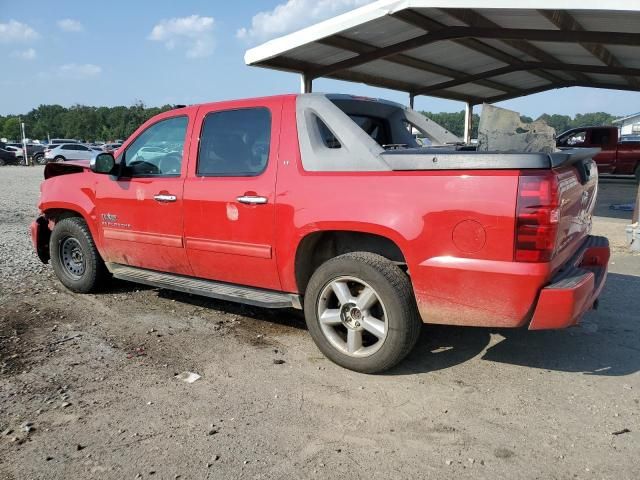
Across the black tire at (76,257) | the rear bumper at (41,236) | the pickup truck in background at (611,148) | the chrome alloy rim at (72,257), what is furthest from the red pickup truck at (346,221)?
the pickup truck in background at (611,148)

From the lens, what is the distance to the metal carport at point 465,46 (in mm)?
9281

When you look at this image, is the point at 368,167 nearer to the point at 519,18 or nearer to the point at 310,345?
the point at 310,345

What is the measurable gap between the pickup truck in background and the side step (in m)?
18.1

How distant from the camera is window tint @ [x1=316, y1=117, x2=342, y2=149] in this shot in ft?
12.7

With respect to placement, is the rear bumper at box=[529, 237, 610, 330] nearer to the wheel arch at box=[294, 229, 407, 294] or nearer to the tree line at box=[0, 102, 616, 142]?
the wheel arch at box=[294, 229, 407, 294]

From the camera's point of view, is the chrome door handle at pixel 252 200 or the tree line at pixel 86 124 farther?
the tree line at pixel 86 124

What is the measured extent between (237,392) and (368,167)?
1666 millimetres

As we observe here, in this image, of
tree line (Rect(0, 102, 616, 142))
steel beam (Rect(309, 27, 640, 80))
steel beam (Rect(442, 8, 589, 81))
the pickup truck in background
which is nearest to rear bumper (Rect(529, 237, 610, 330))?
steel beam (Rect(442, 8, 589, 81))

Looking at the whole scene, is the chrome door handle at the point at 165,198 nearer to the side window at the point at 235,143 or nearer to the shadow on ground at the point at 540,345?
the side window at the point at 235,143

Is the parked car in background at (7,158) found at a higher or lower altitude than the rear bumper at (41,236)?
higher

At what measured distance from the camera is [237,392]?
11.1 ft

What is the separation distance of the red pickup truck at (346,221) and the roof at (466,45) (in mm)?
4986

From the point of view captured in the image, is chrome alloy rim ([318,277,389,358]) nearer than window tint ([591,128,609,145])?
Yes

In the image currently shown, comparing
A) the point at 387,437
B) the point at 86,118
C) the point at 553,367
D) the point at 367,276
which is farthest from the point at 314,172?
the point at 86,118
